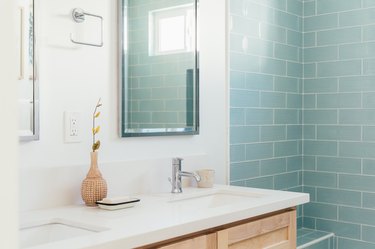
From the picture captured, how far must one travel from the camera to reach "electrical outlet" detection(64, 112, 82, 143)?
180 centimetres

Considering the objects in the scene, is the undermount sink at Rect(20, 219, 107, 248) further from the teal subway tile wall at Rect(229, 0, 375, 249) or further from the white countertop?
the teal subway tile wall at Rect(229, 0, 375, 249)

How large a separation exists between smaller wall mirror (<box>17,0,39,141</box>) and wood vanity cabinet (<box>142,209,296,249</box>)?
63 centimetres

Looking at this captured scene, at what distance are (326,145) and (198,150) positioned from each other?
111 cm

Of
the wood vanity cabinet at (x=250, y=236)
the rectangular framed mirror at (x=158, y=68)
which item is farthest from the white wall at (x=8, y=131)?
the rectangular framed mirror at (x=158, y=68)

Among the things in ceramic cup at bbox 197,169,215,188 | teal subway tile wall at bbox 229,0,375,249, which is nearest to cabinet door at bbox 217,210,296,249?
ceramic cup at bbox 197,169,215,188

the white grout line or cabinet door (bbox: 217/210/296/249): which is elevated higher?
cabinet door (bbox: 217/210/296/249)

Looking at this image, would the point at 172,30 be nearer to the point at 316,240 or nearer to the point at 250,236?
the point at 250,236

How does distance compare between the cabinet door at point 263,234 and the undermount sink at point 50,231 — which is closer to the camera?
the undermount sink at point 50,231

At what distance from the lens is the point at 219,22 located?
261 cm

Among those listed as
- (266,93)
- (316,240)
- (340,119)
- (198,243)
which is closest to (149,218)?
(198,243)

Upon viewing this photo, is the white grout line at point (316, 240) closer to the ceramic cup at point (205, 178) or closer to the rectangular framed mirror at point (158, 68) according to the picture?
the ceramic cup at point (205, 178)

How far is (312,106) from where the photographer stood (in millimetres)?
3238

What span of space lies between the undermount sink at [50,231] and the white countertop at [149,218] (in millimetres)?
14

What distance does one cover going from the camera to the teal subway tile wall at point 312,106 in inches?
110
